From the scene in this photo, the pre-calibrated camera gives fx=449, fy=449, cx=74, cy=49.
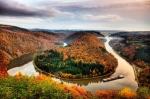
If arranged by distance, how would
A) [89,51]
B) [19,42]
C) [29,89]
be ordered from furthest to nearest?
[89,51] < [19,42] < [29,89]

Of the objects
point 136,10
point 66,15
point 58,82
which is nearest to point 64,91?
point 58,82

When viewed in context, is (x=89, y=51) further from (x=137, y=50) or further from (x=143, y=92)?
(x=143, y=92)

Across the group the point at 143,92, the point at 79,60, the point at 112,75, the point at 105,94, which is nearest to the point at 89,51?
the point at 79,60

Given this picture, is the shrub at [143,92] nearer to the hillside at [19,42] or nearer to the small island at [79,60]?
the small island at [79,60]

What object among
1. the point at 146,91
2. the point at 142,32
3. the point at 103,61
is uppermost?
the point at 142,32

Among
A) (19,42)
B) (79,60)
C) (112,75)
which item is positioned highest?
(19,42)

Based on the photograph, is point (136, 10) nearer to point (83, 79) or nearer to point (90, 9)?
point (90, 9)

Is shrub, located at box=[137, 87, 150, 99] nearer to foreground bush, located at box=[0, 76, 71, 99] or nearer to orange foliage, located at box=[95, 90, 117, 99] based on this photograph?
orange foliage, located at box=[95, 90, 117, 99]
